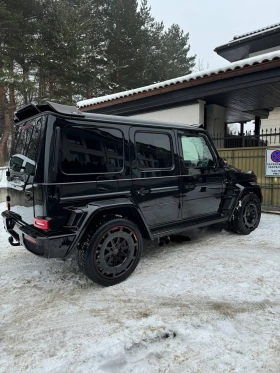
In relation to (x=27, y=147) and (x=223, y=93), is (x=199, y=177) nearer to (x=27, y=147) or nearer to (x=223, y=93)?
(x=27, y=147)

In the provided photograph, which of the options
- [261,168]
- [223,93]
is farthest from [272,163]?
[223,93]

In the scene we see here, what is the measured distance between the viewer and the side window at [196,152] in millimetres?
3826

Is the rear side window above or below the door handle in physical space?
above

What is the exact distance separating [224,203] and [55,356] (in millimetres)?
3259

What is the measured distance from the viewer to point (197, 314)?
246 centimetres

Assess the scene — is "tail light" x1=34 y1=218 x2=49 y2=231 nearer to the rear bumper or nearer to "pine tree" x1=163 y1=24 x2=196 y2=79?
the rear bumper

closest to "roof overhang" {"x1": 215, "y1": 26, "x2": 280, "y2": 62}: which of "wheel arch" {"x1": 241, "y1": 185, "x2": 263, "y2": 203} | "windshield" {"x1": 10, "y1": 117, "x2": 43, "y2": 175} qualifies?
"wheel arch" {"x1": 241, "y1": 185, "x2": 263, "y2": 203}

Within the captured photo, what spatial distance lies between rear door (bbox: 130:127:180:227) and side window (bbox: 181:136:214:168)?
23cm

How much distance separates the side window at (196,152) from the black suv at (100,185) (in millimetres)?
15

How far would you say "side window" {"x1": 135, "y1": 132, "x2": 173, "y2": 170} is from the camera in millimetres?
3311

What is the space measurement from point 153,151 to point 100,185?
913mm

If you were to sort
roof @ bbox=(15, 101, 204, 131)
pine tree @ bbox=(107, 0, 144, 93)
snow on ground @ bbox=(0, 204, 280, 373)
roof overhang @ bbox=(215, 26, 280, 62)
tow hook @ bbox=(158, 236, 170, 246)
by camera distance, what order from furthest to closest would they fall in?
1. pine tree @ bbox=(107, 0, 144, 93)
2. roof overhang @ bbox=(215, 26, 280, 62)
3. tow hook @ bbox=(158, 236, 170, 246)
4. roof @ bbox=(15, 101, 204, 131)
5. snow on ground @ bbox=(0, 204, 280, 373)

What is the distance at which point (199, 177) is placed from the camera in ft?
12.8

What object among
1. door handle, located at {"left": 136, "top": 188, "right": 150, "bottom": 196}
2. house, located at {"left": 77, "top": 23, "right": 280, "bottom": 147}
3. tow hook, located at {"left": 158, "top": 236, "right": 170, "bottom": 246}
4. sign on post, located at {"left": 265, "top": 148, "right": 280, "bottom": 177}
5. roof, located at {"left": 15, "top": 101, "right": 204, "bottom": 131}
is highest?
house, located at {"left": 77, "top": 23, "right": 280, "bottom": 147}
